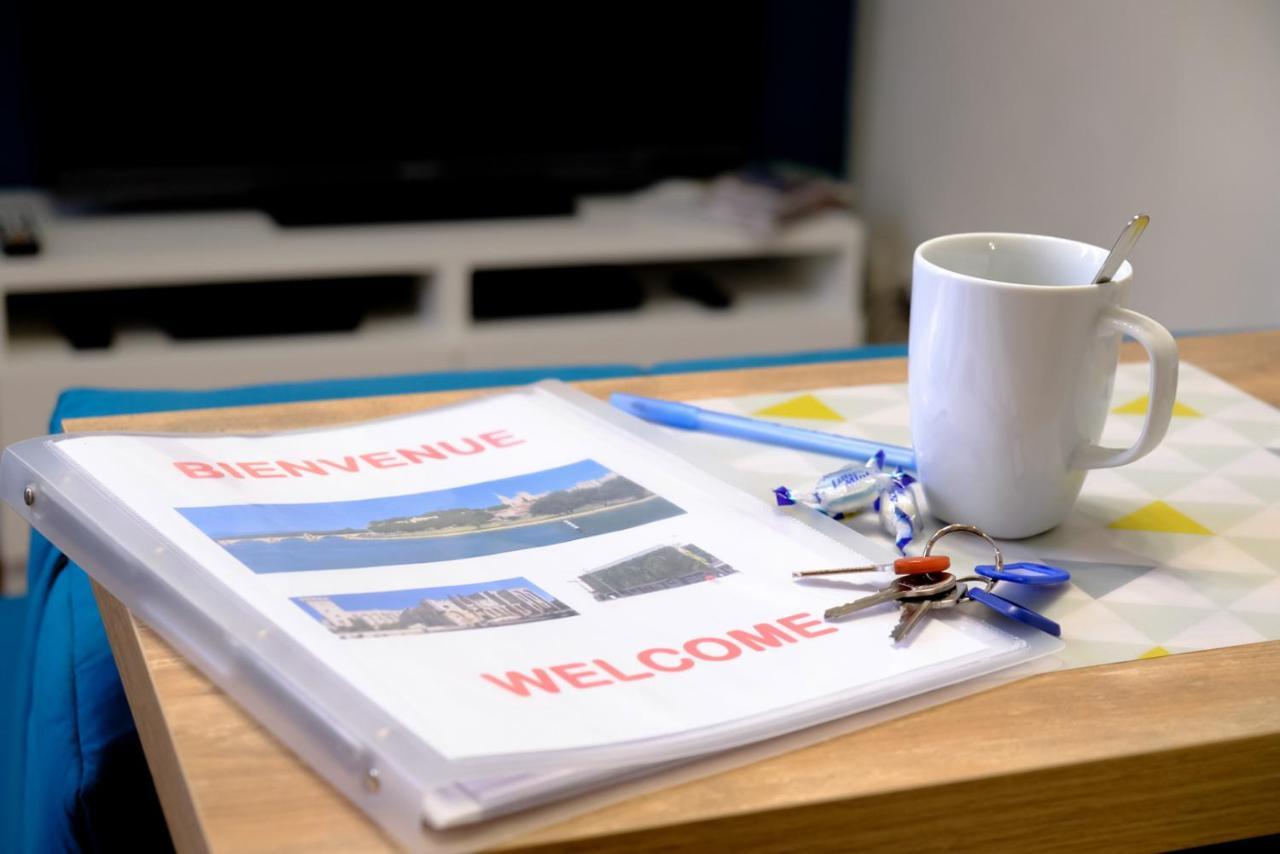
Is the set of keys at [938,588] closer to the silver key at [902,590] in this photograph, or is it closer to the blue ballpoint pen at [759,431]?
the silver key at [902,590]

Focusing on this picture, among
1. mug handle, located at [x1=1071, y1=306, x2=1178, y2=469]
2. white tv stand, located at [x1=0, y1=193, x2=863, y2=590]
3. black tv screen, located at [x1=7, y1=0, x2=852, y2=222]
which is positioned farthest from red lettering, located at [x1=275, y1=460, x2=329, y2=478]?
black tv screen, located at [x1=7, y1=0, x2=852, y2=222]

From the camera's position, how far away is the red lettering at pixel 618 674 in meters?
0.50

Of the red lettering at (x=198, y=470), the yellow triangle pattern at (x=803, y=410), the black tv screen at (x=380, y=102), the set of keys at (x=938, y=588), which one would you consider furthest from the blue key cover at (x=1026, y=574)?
the black tv screen at (x=380, y=102)

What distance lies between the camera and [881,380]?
0.89 metres

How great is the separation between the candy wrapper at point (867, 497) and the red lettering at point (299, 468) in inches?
8.6

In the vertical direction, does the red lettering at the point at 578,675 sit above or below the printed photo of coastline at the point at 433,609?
below

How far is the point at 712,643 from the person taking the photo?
0.53 meters

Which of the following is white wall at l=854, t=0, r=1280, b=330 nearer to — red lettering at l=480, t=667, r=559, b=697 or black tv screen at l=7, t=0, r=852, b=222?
black tv screen at l=7, t=0, r=852, b=222

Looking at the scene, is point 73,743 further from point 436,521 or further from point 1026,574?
point 1026,574

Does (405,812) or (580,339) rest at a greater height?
(405,812)

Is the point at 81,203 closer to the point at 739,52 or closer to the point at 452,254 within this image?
the point at 452,254

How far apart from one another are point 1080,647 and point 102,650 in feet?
1.65

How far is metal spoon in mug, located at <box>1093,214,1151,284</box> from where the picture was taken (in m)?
0.64

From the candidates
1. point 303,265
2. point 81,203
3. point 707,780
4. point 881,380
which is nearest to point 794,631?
point 707,780
